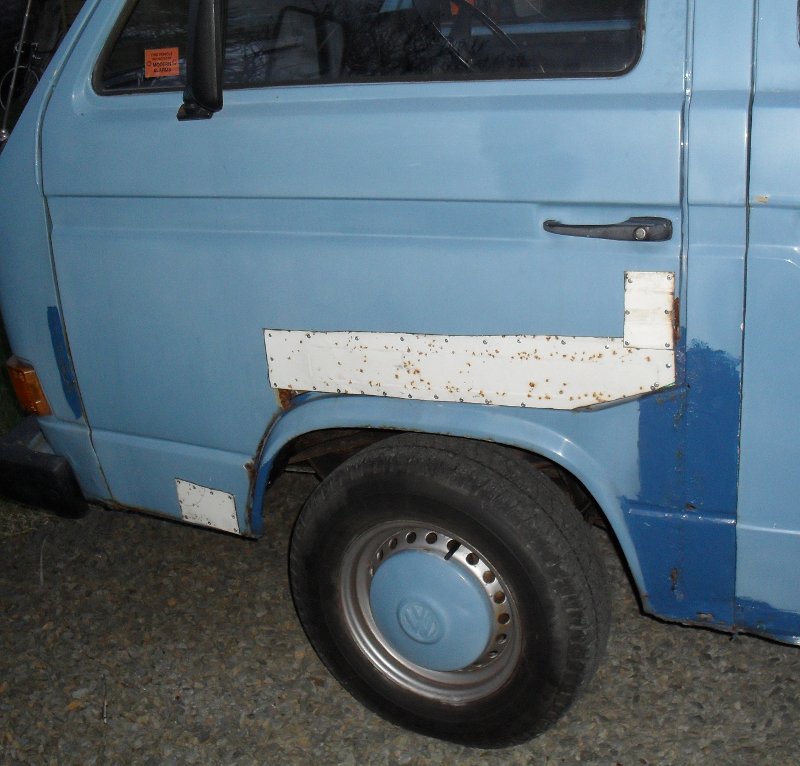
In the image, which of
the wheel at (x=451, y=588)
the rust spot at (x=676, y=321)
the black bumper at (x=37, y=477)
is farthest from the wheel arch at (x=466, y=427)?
the black bumper at (x=37, y=477)

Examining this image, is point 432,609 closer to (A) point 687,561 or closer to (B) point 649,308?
(A) point 687,561

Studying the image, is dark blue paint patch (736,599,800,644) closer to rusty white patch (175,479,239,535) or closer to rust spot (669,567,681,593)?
rust spot (669,567,681,593)

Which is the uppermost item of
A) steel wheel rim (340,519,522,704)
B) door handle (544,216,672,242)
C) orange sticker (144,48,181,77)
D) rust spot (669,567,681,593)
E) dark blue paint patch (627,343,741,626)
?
orange sticker (144,48,181,77)

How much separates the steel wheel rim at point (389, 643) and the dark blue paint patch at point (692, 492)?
37cm

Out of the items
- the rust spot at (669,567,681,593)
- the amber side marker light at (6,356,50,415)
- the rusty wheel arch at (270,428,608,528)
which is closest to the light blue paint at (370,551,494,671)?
the rusty wheel arch at (270,428,608,528)

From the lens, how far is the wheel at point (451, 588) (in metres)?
2.18

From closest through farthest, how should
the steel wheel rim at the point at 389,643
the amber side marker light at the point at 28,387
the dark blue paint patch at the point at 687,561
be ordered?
the dark blue paint patch at the point at 687,561 → the steel wheel rim at the point at 389,643 → the amber side marker light at the point at 28,387

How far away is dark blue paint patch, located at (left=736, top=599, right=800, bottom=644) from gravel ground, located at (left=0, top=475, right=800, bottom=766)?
1.91 ft

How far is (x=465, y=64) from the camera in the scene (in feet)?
6.72

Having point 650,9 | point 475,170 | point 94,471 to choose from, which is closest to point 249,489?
point 94,471

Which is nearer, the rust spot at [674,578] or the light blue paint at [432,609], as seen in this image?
the rust spot at [674,578]

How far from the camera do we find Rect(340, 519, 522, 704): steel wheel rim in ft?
7.53

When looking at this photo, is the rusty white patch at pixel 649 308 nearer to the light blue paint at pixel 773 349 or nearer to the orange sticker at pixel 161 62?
the light blue paint at pixel 773 349

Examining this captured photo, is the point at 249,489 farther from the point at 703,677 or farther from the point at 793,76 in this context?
the point at 793,76
